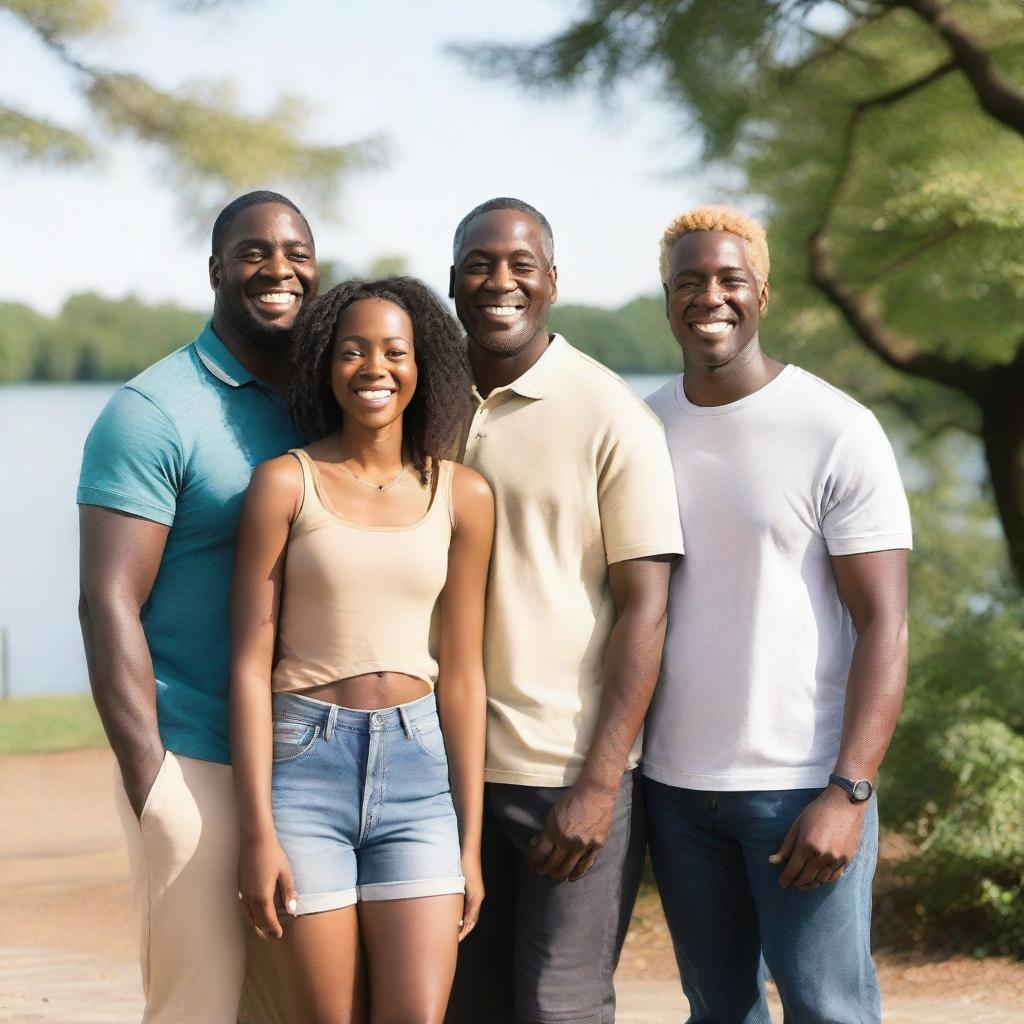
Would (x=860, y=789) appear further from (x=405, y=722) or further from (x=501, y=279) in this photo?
(x=501, y=279)

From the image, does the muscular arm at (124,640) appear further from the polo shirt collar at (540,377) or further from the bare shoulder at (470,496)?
the polo shirt collar at (540,377)

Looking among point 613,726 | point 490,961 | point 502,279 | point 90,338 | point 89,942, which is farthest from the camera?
point 90,338

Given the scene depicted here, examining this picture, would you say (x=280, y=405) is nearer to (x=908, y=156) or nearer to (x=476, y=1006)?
(x=476, y=1006)

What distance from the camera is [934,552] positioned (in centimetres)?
753

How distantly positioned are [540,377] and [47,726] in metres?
10.8

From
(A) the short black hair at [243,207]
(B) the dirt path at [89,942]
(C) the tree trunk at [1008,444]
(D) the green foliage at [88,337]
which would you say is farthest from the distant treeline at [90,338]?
(A) the short black hair at [243,207]

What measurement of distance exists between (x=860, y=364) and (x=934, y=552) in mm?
1057

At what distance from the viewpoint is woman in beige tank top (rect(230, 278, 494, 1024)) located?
223cm

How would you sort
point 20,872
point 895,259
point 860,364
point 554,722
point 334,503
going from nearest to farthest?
point 334,503
point 554,722
point 895,259
point 860,364
point 20,872

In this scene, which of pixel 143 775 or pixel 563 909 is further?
pixel 563 909

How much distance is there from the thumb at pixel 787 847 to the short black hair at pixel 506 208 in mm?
1084

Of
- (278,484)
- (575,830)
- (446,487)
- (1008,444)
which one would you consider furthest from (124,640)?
(1008,444)

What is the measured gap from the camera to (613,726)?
241 cm

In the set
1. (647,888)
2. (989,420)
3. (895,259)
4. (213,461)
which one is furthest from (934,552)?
(213,461)
